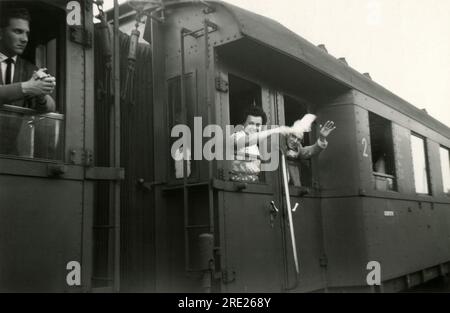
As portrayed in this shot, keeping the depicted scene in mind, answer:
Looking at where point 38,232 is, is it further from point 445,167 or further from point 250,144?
point 445,167

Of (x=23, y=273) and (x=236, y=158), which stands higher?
(x=236, y=158)

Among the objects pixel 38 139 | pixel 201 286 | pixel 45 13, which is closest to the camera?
pixel 38 139

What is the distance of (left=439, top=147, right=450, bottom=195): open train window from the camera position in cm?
868

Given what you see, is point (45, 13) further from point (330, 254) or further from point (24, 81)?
point (330, 254)

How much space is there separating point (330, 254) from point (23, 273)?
143 inches

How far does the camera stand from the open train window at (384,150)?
6531mm

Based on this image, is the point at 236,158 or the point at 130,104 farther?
the point at 236,158

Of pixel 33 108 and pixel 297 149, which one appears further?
pixel 297 149

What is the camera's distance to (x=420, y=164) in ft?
24.9

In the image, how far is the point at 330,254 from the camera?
542cm

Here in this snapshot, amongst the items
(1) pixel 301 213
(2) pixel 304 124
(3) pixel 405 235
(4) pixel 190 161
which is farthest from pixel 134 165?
(3) pixel 405 235

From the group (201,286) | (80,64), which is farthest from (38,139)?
(201,286)

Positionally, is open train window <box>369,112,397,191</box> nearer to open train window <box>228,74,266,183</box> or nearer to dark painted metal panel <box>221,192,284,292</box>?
open train window <box>228,74,266,183</box>

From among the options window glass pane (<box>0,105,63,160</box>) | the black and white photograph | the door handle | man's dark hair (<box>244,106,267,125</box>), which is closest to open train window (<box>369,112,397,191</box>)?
the black and white photograph
